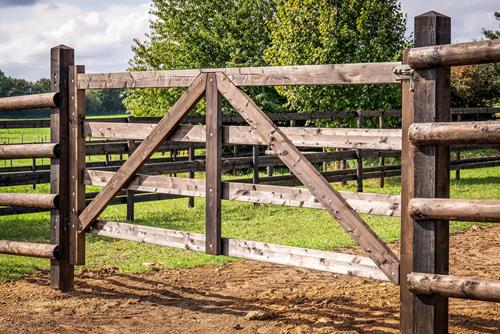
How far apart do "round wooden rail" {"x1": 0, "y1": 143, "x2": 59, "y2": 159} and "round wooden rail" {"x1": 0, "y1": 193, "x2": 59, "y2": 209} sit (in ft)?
1.51

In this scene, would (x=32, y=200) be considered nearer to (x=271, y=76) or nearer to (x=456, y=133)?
(x=271, y=76)

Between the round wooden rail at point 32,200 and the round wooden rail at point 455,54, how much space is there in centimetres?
A: 460

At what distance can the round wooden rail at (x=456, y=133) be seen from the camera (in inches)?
211

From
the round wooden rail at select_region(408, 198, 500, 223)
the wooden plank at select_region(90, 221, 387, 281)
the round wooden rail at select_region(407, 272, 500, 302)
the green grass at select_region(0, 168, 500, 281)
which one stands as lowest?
the green grass at select_region(0, 168, 500, 281)

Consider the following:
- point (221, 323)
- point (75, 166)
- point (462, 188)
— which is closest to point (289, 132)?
point (221, 323)

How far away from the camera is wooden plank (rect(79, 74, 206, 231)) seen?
279 inches

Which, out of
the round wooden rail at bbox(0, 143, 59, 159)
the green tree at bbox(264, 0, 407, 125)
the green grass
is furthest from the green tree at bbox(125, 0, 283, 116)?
the round wooden rail at bbox(0, 143, 59, 159)

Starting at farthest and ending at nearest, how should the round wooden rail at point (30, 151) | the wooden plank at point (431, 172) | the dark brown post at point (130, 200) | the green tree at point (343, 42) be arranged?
the green tree at point (343, 42) < the dark brown post at point (130, 200) < the round wooden rail at point (30, 151) < the wooden plank at point (431, 172)

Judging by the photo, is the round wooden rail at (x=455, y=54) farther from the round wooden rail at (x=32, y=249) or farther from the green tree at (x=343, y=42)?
the green tree at (x=343, y=42)

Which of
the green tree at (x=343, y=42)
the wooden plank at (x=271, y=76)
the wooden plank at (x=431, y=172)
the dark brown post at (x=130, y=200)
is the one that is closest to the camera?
the wooden plank at (x=431, y=172)

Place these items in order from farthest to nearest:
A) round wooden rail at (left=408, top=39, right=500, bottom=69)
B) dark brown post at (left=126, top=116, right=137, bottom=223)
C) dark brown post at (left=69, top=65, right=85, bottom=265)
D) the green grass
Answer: dark brown post at (left=126, top=116, right=137, bottom=223) < the green grass < dark brown post at (left=69, top=65, right=85, bottom=265) < round wooden rail at (left=408, top=39, right=500, bottom=69)

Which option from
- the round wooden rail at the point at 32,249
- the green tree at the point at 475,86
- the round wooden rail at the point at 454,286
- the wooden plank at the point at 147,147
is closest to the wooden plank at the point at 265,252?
the wooden plank at the point at 147,147

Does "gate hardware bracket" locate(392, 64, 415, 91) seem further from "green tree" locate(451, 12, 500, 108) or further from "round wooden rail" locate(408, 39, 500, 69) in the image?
"green tree" locate(451, 12, 500, 108)

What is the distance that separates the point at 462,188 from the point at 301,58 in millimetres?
9198
